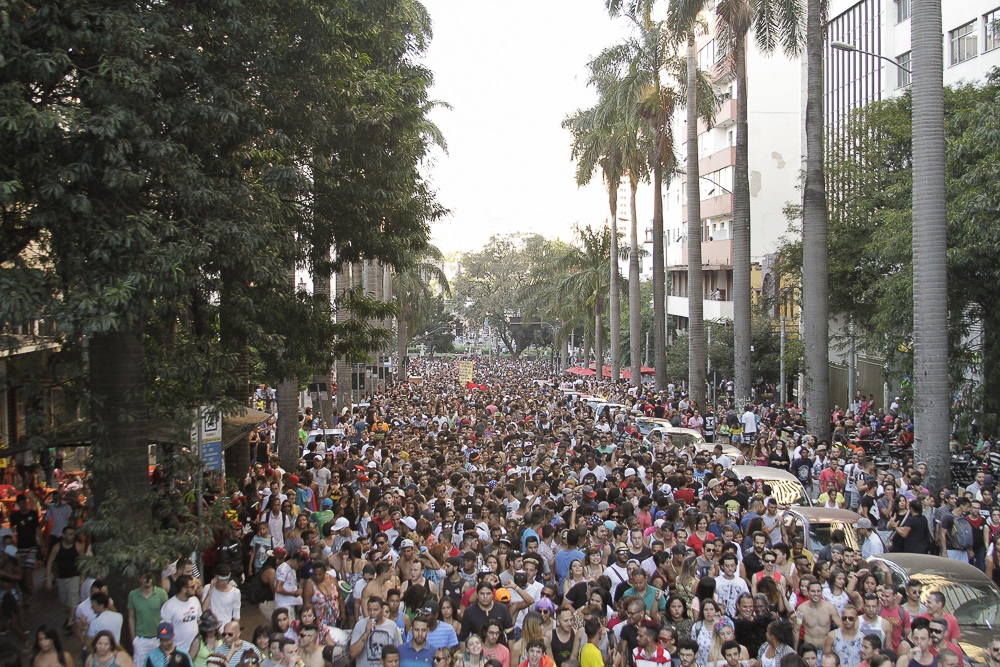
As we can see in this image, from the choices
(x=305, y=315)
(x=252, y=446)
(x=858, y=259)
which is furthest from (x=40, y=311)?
(x=858, y=259)

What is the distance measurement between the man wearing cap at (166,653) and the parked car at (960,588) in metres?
6.45

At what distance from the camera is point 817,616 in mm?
9469

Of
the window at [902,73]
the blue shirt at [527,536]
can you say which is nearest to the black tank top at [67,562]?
the blue shirt at [527,536]

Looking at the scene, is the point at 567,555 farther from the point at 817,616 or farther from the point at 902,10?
the point at 902,10

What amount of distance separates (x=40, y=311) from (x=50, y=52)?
243cm

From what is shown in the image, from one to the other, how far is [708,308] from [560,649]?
179 feet

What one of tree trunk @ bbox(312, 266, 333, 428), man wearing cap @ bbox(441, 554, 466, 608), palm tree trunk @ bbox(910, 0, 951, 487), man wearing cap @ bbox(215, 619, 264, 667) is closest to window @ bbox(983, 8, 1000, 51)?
palm tree trunk @ bbox(910, 0, 951, 487)

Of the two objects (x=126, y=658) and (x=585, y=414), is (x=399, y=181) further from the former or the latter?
(x=585, y=414)

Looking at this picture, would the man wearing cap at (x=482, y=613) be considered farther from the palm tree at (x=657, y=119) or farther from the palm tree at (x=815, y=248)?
the palm tree at (x=657, y=119)

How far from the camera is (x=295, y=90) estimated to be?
13.1 m

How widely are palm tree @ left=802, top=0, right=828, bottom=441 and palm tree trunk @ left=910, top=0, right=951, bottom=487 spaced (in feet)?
19.2

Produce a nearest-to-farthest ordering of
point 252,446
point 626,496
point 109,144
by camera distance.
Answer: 1. point 109,144
2. point 626,496
3. point 252,446

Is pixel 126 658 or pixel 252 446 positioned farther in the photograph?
pixel 252 446

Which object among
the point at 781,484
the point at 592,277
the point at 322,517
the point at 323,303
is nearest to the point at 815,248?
the point at 781,484
